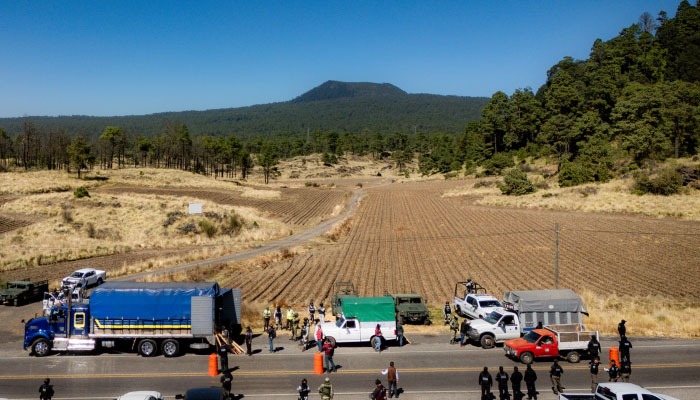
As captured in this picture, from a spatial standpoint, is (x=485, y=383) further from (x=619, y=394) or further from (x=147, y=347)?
(x=147, y=347)

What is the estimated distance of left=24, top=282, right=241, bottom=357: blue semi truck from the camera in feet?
71.4

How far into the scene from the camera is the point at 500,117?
122m

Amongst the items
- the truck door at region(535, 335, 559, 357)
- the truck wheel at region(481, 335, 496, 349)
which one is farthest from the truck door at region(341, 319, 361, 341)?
the truck door at region(535, 335, 559, 357)

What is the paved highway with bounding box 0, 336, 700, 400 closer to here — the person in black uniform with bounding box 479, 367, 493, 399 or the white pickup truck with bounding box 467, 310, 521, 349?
the white pickup truck with bounding box 467, 310, 521, 349

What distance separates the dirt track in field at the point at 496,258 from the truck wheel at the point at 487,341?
9882mm

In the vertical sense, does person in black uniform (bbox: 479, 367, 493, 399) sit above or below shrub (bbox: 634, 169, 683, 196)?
below

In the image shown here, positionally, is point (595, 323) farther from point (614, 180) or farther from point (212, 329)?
point (614, 180)

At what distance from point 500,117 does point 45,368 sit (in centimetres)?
11719

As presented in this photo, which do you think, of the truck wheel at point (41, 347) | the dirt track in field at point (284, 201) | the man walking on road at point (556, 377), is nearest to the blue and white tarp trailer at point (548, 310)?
the man walking on road at point (556, 377)

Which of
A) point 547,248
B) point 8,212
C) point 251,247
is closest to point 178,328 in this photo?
point 251,247

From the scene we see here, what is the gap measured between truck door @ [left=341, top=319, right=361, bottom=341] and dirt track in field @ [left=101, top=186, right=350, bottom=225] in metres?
47.5

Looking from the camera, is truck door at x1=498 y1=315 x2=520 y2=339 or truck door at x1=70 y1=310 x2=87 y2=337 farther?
truck door at x1=498 y1=315 x2=520 y2=339

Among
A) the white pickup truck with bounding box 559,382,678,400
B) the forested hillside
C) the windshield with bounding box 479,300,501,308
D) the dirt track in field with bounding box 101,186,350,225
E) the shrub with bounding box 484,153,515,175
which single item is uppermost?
the forested hillside

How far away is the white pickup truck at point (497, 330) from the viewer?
23406 mm
